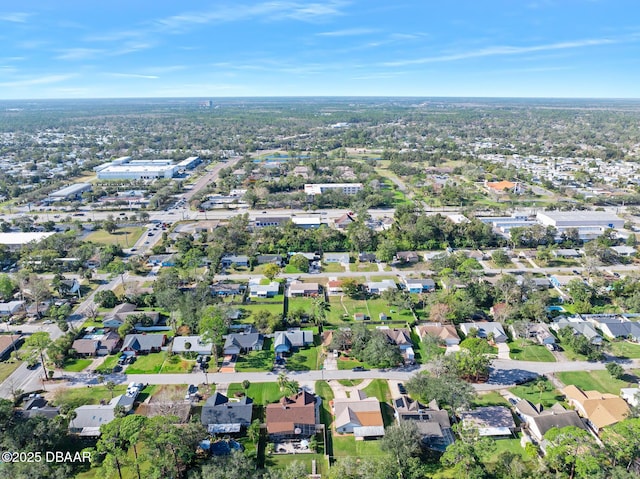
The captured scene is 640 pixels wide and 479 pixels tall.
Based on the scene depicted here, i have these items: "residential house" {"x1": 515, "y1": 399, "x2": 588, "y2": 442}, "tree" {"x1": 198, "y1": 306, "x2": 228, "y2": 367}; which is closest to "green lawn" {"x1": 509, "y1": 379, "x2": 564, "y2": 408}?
"residential house" {"x1": 515, "y1": 399, "x2": 588, "y2": 442}

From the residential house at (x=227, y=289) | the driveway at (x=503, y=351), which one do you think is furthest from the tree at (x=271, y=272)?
the driveway at (x=503, y=351)

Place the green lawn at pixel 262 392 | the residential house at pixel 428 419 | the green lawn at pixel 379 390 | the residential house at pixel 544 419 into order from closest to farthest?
the residential house at pixel 428 419, the residential house at pixel 544 419, the green lawn at pixel 262 392, the green lawn at pixel 379 390

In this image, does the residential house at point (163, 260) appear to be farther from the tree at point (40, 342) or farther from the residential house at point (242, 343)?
the residential house at point (242, 343)

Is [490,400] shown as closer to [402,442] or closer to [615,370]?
[402,442]

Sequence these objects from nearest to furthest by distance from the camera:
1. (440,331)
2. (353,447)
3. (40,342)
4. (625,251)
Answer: (353,447) → (40,342) → (440,331) → (625,251)

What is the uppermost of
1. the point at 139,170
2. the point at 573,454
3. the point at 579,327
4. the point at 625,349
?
the point at 139,170

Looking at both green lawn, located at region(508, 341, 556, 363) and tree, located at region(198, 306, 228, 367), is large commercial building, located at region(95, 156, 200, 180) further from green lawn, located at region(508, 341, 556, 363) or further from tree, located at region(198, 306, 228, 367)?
green lawn, located at region(508, 341, 556, 363)

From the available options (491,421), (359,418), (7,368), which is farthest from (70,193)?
(491,421)
